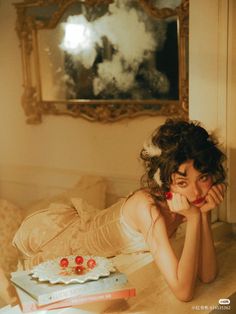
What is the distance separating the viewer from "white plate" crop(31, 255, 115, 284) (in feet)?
2.85

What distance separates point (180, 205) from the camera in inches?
37.0

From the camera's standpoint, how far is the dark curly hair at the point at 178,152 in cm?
95

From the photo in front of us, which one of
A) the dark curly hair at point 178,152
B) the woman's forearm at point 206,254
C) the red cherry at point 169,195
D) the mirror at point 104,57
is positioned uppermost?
the mirror at point 104,57

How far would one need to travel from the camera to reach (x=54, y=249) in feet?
4.82

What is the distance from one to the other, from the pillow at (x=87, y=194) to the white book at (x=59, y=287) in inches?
50.5

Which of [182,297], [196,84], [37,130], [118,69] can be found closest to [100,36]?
[118,69]

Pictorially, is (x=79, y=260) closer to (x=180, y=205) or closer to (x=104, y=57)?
(x=180, y=205)

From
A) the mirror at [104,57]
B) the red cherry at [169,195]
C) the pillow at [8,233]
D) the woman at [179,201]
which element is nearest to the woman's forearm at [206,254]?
the woman at [179,201]

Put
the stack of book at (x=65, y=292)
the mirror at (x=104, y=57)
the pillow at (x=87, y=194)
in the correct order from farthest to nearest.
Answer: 1. the pillow at (x=87, y=194)
2. the mirror at (x=104, y=57)
3. the stack of book at (x=65, y=292)

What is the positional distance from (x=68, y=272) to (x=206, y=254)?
12.9 inches

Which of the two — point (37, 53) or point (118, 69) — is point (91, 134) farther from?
point (37, 53)

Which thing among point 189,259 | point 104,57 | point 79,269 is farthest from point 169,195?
point 104,57

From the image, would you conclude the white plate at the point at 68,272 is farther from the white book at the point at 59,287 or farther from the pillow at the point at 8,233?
the pillow at the point at 8,233

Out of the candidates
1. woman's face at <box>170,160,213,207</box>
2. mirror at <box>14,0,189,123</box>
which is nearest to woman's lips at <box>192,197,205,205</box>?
woman's face at <box>170,160,213,207</box>
